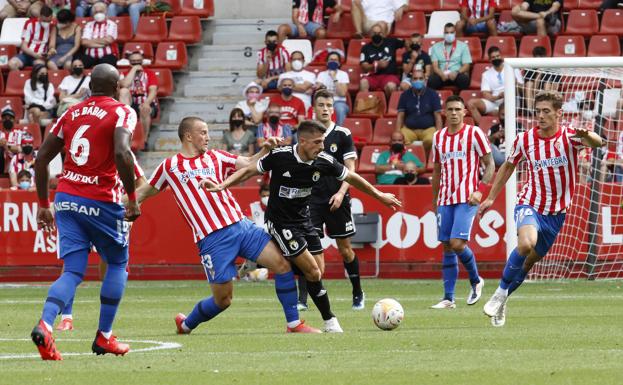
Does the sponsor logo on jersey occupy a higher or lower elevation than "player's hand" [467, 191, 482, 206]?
higher

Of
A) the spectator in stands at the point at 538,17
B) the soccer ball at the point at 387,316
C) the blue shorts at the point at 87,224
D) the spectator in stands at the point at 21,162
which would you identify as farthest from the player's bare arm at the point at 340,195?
the spectator in stands at the point at 538,17

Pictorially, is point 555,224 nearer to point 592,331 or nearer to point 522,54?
point 592,331

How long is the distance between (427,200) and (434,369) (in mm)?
11678

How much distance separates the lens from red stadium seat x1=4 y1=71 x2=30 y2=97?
2605cm

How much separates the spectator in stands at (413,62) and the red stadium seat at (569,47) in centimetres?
232

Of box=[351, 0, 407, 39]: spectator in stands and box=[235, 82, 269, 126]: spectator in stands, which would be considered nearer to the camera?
box=[235, 82, 269, 126]: spectator in stands

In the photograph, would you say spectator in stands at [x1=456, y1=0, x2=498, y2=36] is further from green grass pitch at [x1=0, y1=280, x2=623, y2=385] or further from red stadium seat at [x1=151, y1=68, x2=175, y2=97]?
green grass pitch at [x1=0, y1=280, x2=623, y2=385]

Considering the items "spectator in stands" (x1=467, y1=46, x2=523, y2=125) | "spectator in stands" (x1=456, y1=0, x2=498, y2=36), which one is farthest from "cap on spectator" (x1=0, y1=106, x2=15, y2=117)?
"spectator in stands" (x1=456, y1=0, x2=498, y2=36)

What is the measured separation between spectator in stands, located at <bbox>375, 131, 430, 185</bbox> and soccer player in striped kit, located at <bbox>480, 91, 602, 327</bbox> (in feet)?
26.0

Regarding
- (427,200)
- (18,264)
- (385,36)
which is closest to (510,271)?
(427,200)

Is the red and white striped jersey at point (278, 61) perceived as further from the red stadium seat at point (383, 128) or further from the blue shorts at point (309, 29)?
the red stadium seat at point (383, 128)

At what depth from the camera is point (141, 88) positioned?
24.4 metres

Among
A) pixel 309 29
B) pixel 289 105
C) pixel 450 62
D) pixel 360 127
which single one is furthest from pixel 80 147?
pixel 309 29

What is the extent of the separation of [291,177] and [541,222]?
8.56 ft
